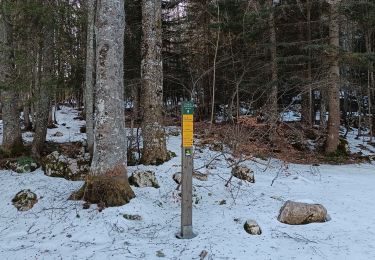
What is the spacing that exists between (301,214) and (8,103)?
7.97m

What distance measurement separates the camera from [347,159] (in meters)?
13.4

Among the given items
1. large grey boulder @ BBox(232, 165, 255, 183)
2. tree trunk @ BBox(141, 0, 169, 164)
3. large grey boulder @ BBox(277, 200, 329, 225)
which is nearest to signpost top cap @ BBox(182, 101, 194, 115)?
large grey boulder @ BBox(277, 200, 329, 225)

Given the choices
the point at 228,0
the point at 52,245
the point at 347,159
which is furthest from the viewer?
the point at 228,0

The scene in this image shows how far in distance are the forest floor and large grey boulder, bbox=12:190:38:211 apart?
0.36ft

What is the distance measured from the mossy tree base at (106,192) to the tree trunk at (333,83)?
970cm

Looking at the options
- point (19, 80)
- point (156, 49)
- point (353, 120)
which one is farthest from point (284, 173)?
point (353, 120)

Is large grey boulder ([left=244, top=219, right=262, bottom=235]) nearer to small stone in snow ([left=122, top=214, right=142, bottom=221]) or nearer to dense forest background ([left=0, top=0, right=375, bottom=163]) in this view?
small stone in snow ([left=122, top=214, right=142, bottom=221])

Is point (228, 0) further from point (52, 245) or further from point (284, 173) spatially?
point (52, 245)

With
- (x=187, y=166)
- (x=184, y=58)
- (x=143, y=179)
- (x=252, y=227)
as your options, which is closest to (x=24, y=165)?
(x=143, y=179)

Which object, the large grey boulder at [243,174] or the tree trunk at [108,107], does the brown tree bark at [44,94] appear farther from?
the large grey boulder at [243,174]

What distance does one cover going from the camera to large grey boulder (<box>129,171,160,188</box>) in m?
7.12

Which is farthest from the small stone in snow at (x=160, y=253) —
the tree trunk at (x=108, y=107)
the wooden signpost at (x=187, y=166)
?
the tree trunk at (x=108, y=107)

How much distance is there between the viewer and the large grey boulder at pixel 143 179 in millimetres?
7121

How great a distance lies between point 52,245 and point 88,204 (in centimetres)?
109
